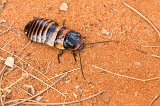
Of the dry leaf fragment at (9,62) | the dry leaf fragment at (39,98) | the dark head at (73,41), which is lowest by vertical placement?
the dry leaf fragment at (39,98)

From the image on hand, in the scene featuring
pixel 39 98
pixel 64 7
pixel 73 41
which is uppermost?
pixel 64 7

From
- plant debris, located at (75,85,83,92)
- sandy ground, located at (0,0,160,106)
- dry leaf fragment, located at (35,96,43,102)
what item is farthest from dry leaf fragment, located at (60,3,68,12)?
dry leaf fragment, located at (35,96,43,102)

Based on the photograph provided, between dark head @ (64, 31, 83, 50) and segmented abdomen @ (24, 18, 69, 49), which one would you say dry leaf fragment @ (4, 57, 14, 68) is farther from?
dark head @ (64, 31, 83, 50)

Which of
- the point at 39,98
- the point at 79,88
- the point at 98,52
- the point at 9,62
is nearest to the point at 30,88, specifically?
the point at 39,98

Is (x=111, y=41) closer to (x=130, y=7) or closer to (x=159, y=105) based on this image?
(x=130, y=7)

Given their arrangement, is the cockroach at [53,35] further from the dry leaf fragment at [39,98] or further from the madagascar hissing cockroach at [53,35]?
the dry leaf fragment at [39,98]

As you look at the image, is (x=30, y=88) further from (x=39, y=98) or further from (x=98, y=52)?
(x=98, y=52)

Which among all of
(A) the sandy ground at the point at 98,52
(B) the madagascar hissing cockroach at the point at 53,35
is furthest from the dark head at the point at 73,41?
(A) the sandy ground at the point at 98,52
